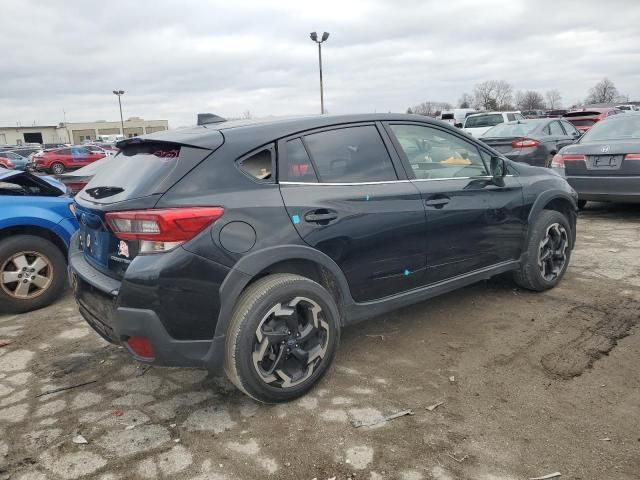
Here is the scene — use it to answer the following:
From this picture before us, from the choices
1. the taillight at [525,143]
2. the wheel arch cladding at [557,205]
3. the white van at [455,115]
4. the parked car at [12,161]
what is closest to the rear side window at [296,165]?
the wheel arch cladding at [557,205]

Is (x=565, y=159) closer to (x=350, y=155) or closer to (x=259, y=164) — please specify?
(x=350, y=155)

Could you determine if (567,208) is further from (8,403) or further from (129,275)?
(8,403)

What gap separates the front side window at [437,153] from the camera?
3658 millimetres

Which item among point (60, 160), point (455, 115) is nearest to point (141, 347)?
point (455, 115)

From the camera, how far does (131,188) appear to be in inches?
112

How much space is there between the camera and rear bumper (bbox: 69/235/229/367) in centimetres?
264

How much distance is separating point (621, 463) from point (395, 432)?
1044mm

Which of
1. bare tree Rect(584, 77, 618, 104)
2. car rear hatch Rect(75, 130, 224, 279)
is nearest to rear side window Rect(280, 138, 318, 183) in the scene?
car rear hatch Rect(75, 130, 224, 279)

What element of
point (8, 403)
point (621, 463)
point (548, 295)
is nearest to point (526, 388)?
point (621, 463)

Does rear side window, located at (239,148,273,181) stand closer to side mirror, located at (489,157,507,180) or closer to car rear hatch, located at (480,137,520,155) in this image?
side mirror, located at (489,157,507,180)

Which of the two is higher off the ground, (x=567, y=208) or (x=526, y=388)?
(x=567, y=208)

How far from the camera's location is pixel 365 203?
3246 mm

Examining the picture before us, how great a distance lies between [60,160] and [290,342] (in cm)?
3243

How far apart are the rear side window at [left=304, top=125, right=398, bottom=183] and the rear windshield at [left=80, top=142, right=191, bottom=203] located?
0.86 m
